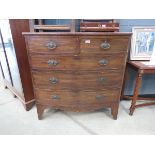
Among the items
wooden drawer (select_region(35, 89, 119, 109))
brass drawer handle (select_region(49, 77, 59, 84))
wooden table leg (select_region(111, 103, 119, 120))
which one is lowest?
wooden table leg (select_region(111, 103, 119, 120))

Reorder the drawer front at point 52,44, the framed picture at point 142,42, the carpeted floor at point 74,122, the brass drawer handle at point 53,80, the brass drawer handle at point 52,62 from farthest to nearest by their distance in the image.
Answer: the framed picture at point 142,42 → the carpeted floor at point 74,122 → the brass drawer handle at point 53,80 → the brass drawer handle at point 52,62 → the drawer front at point 52,44

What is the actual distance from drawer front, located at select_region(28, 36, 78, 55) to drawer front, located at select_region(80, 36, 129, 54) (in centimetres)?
9

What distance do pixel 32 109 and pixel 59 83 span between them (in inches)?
30.0

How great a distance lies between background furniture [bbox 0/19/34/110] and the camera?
1721 millimetres

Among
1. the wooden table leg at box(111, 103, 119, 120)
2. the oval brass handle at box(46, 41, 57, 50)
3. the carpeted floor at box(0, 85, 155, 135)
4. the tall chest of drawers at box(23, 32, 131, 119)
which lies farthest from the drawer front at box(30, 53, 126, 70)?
the carpeted floor at box(0, 85, 155, 135)

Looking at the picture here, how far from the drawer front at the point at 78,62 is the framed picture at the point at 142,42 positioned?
1.86 feet

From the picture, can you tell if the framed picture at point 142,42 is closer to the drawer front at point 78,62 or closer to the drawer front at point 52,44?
the drawer front at point 78,62

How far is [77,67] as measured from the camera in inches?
62.1

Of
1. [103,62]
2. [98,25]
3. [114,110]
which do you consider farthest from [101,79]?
[98,25]

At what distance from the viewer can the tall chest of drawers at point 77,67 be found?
1.46 metres

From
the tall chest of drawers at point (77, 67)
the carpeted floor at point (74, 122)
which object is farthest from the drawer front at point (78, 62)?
the carpeted floor at point (74, 122)

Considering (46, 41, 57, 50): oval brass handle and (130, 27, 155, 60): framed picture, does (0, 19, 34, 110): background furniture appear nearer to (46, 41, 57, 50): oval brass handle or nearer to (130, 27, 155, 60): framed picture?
(46, 41, 57, 50): oval brass handle

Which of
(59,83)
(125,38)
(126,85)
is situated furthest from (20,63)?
(126,85)
